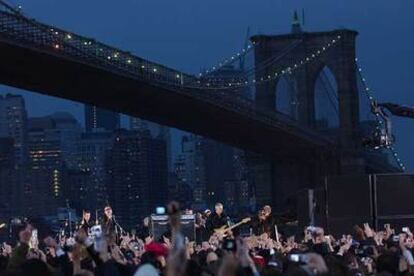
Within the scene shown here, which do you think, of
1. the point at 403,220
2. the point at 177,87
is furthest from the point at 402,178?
the point at 177,87

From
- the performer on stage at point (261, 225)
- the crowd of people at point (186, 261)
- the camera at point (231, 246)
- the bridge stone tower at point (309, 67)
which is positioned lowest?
the crowd of people at point (186, 261)

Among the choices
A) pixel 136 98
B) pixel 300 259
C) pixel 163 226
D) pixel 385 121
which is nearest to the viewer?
pixel 300 259

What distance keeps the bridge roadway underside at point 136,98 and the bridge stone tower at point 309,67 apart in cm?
903

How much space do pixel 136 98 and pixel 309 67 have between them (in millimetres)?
19782

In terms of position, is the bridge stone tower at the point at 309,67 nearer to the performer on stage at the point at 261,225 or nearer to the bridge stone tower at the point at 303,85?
the bridge stone tower at the point at 303,85

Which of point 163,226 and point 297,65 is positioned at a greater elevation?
point 297,65

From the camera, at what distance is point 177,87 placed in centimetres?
3375

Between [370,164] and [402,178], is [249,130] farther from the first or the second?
[402,178]

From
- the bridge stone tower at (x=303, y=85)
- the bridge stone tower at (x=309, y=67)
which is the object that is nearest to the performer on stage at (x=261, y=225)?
the bridge stone tower at (x=303, y=85)

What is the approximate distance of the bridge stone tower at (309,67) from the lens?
4988 centimetres

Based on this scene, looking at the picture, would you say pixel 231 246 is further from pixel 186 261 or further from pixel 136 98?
pixel 136 98

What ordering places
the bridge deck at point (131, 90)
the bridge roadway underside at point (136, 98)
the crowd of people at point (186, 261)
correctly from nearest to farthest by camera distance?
the crowd of people at point (186, 261), the bridge deck at point (131, 90), the bridge roadway underside at point (136, 98)

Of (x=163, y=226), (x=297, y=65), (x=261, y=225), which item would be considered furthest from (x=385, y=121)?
(x=297, y=65)

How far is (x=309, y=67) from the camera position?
5438 cm
